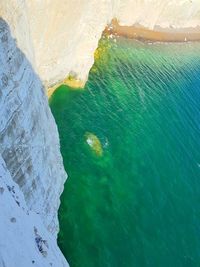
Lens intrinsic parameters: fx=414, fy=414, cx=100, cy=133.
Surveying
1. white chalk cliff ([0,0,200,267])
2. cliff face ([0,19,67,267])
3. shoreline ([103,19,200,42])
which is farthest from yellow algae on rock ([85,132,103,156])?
shoreline ([103,19,200,42])

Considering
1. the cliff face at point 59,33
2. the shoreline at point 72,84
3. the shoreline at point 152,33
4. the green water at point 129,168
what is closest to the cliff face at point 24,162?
the cliff face at point 59,33

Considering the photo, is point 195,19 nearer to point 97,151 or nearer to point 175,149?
point 175,149

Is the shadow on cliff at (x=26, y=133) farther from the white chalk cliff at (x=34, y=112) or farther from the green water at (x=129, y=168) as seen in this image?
the green water at (x=129, y=168)

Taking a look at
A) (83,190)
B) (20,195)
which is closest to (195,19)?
(83,190)

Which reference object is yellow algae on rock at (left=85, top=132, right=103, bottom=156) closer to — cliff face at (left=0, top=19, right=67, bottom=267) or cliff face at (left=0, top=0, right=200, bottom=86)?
cliff face at (left=0, top=0, right=200, bottom=86)

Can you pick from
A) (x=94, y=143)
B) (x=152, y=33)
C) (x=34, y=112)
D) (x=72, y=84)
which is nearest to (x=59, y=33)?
(x=72, y=84)
